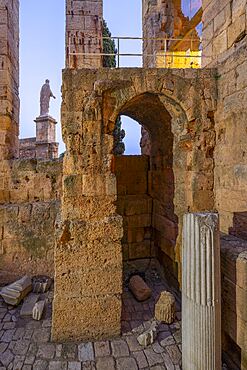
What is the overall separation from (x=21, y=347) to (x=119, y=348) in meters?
1.42

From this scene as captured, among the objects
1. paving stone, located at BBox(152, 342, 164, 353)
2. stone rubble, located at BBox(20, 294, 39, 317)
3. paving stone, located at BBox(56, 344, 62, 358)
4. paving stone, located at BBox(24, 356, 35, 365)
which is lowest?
paving stone, located at BBox(56, 344, 62, 358)

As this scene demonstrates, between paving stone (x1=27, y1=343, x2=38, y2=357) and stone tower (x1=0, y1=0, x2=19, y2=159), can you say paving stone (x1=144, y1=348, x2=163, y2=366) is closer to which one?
paving stone (x1=27, y1=343, x2=38, y2=357)

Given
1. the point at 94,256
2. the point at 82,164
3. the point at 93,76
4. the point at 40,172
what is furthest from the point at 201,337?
the point at 40,172

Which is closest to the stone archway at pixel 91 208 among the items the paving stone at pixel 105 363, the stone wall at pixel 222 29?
the paving stone at pixel 105 363

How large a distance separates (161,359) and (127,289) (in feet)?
7.26

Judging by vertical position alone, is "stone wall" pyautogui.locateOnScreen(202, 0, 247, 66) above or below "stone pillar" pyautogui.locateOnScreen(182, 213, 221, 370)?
above

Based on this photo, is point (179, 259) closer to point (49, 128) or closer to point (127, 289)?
point (127, 289)

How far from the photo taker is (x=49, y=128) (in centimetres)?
971

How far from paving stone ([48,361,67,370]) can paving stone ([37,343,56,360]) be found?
0.12 m

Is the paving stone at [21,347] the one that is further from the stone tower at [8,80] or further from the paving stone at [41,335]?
the stone tower at [8,80]

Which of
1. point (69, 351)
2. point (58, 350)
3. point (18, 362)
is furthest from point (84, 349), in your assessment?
point (18, 362)

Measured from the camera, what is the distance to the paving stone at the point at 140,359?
3.58 m

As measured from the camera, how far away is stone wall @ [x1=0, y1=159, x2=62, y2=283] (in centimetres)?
591

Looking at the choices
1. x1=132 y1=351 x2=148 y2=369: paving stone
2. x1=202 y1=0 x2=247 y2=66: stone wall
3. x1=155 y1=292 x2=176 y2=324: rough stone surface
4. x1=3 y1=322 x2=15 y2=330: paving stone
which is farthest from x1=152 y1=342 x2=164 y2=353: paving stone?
x1=202 y1=0 x2=247 y2=66: stone wall
